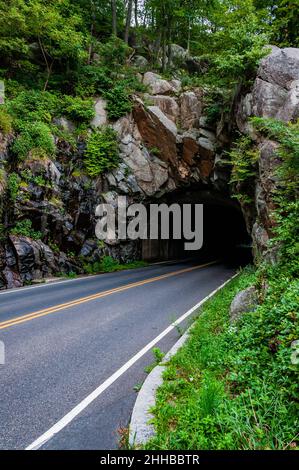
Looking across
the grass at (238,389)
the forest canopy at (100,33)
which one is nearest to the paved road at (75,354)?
the grass at (238,389)

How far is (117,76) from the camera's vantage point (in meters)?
21.2

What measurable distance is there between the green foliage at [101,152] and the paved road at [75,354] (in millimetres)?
8667

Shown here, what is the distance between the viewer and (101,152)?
17.7 meters

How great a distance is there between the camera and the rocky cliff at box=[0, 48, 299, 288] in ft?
37.0

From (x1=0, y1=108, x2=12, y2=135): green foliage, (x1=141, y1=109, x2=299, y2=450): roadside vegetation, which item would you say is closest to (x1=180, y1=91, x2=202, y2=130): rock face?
(x1=0, y1=108, x2=12, y2=135): green foliage

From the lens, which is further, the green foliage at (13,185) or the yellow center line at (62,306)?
the green foliage at (13,185)

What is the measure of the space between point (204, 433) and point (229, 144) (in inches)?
659

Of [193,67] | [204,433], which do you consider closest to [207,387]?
[204,433]

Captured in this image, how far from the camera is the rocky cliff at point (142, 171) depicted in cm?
Result: 1129

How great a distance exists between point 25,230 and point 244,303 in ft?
34.6

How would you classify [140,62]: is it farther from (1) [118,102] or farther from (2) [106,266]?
(2) [106,266]

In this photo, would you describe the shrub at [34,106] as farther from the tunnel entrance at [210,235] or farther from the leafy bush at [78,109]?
the tunnel entrance at [210,235]

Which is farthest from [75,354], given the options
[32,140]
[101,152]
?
[101,152]

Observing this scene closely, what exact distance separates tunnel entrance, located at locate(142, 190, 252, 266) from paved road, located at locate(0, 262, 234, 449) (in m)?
11.8
